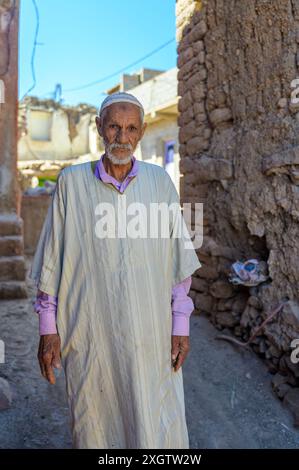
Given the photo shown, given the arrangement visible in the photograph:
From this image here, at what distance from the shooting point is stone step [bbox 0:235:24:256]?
432 cm

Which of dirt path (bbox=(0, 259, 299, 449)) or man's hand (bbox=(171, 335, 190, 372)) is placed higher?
man's hand (bbox=(171, 335, 190, 372))

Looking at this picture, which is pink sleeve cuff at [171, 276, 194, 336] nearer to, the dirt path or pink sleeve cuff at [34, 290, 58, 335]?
pink sleeve cuff at [34, 290, 58, 335]

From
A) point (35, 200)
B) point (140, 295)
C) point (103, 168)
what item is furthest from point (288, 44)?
point (35, 200)

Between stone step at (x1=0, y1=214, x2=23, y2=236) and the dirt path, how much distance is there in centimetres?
108

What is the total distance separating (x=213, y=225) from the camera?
3750 mm

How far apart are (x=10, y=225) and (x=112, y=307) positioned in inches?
117

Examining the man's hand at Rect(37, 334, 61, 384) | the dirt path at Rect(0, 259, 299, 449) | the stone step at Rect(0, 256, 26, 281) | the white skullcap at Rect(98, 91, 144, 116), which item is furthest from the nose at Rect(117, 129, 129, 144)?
the stone step at Rect(0, 256, 26, 281)

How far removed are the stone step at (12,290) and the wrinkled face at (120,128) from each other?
2782mm

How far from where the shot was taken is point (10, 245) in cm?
435

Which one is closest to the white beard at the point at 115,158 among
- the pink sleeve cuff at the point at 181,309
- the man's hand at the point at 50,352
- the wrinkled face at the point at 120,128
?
the wrinkled face at the point at 120,128

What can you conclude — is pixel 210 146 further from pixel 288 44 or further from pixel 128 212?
pixel 128 212

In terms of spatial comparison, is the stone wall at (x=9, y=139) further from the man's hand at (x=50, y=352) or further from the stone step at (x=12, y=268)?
the man's hand at (x=50, y=352)

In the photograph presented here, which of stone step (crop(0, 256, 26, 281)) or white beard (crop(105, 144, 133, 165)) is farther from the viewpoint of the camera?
stone step (crop(0, 256, 26, 281))
